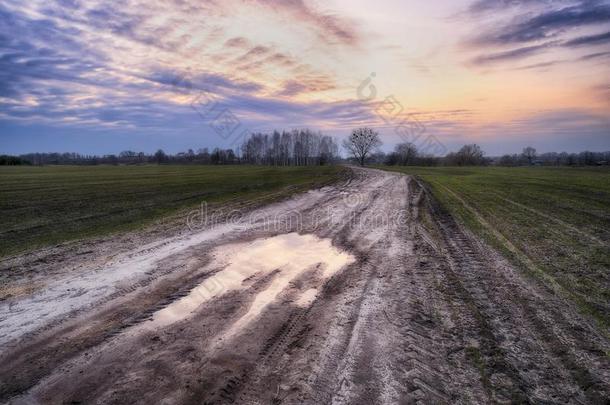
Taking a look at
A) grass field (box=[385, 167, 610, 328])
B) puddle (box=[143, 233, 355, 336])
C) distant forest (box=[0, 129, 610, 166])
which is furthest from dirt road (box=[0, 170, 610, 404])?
distant forest (box=[0, 129, 610, 166])

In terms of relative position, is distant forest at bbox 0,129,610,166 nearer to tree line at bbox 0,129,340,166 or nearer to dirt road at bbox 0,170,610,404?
tree line at bbox 0,129,340,166

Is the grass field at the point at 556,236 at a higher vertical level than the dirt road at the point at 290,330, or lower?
higher

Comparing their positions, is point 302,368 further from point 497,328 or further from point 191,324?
point 497,328

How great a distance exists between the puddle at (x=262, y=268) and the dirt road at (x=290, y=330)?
40 mm

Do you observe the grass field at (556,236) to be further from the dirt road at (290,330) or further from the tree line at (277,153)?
the tree line at (277,153)

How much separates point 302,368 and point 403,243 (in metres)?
5.76

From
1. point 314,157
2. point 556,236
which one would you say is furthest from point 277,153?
point 556,236

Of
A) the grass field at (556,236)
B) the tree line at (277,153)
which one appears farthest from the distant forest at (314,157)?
the grass field at (556,236)

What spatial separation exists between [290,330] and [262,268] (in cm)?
256

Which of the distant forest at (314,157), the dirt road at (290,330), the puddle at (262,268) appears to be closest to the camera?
the dirt road at (290,330)

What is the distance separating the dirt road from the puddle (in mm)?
40

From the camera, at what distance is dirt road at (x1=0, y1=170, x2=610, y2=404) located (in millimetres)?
3484

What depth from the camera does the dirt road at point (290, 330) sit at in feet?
11.4

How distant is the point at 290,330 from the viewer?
15.0 ft
